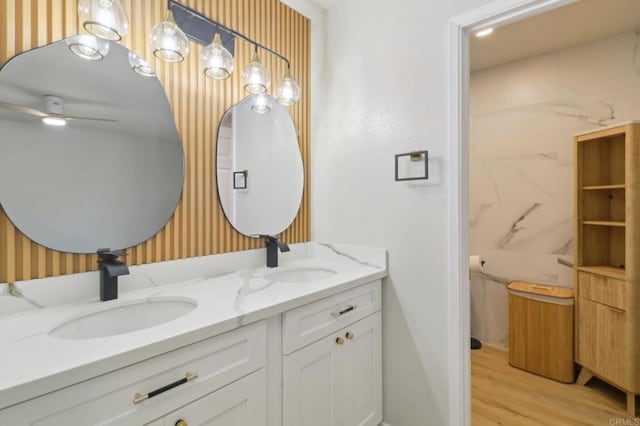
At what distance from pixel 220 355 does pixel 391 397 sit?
1.14m

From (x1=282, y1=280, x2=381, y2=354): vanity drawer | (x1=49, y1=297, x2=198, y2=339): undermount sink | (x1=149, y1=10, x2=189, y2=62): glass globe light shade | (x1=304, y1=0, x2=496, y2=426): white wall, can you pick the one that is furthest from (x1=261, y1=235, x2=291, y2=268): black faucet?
(x1=149, y1=10, x2=189, y2=62): glass globe light shade

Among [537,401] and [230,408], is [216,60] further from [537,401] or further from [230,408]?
[537,401]

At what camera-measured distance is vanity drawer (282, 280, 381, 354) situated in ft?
3.89

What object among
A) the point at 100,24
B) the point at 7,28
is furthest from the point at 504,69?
the point at 7,28

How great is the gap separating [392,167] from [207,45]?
1116 millimetres

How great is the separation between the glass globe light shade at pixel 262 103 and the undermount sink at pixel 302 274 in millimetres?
935

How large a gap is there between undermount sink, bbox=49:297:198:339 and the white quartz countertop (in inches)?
0.9

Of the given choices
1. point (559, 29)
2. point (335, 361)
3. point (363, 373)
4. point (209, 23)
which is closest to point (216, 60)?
point (209, 23)

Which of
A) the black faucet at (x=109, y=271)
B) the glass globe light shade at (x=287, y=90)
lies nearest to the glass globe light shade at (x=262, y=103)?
the glass globe light shade at (x=287, y=90)

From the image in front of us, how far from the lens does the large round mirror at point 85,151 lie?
106 cm

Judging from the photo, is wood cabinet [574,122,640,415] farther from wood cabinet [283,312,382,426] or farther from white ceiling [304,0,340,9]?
white ceiling [304,0,340,9]

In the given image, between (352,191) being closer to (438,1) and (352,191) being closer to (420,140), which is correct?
(420,140)

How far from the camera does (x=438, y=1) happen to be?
4.99ft

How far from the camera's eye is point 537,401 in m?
2.04
